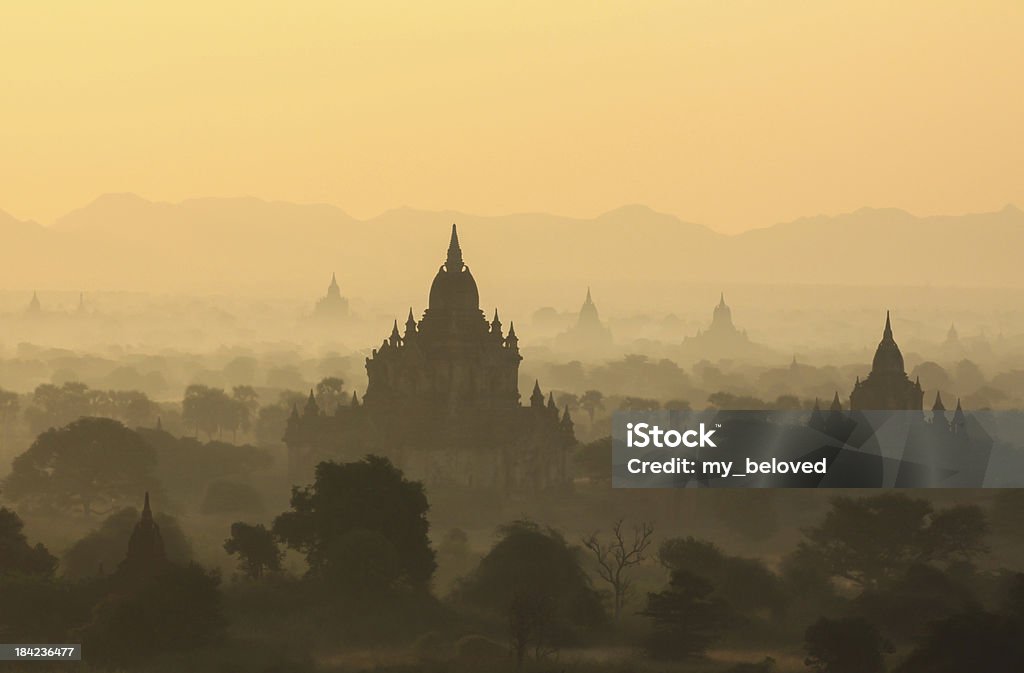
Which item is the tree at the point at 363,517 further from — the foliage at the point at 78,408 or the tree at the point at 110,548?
the foliage at the point at 78,408

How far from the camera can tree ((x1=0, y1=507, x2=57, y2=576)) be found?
7975cm

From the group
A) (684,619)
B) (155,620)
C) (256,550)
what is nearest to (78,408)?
(256,550)

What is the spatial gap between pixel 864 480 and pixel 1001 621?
40152 mm

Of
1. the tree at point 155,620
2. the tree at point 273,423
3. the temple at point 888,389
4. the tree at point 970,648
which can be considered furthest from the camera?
the tree at point 273,423

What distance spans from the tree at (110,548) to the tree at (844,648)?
27.7 meters

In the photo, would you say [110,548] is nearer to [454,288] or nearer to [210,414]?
[454,288]

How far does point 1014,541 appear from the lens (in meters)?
99.2

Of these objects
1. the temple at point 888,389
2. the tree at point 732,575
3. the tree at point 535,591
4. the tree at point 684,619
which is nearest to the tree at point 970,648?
the tree at point 684,619

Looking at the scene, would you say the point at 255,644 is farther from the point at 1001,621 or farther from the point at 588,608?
the point at 1001,621

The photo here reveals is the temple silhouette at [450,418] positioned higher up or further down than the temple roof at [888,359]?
further down

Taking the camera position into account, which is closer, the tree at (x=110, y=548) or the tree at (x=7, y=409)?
the tree at (x=110, y=548)

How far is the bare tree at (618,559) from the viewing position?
265 feet

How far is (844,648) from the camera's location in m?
69.4

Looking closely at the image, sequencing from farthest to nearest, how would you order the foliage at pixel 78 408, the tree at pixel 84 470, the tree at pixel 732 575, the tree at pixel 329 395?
the foliage at pixel 78 408, the tree at pixel 329 395, the tree at pixel 84 470, the tree at pixel 732 575
